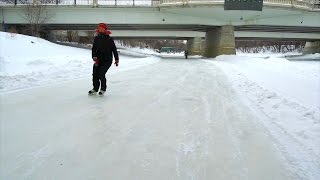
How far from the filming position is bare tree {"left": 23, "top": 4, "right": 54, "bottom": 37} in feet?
126

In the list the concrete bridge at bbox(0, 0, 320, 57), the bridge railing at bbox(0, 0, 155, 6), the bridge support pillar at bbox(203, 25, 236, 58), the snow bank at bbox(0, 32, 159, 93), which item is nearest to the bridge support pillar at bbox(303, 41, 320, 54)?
the concrete bridge at bbox(0, 0, 320, 57)

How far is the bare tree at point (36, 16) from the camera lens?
38.3 metres

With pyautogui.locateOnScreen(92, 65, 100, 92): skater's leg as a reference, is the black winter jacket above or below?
above

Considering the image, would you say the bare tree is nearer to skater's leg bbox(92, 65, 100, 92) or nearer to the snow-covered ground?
the snow-covered ground

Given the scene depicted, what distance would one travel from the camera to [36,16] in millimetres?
38469

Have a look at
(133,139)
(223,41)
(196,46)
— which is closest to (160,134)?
(133,139)

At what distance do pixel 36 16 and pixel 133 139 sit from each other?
3651 centimetres

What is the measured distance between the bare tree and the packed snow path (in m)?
32.0

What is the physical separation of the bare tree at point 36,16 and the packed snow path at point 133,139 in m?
32.0

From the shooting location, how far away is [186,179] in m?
3.67

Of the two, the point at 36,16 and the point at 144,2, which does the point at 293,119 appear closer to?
the point at 144,2

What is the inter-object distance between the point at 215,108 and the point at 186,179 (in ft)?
13.5

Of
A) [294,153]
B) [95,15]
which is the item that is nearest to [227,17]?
[95,15]

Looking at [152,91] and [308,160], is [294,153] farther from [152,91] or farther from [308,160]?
[152,91]
